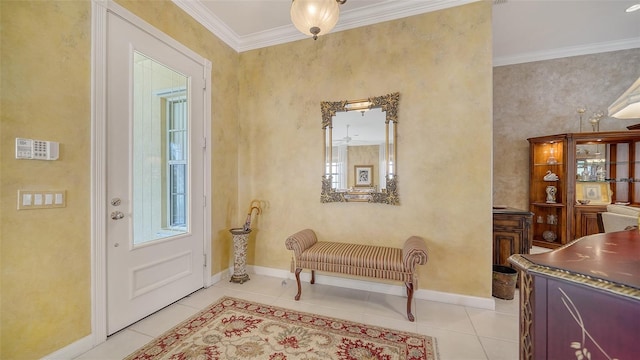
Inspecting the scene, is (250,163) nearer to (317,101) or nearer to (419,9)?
(317,101)

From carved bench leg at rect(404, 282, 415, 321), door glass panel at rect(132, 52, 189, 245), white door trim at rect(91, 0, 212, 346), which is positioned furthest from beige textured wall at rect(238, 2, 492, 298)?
white door trim at rect(91, 0, 212, 346)

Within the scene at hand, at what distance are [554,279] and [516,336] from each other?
4.77 feet

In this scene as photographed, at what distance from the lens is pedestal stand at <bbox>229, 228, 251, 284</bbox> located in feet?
9.65

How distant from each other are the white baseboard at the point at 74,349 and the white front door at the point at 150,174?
0.43 ft

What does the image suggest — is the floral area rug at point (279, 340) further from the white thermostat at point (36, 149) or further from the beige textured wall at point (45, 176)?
the white thermostat at point (36, 149)

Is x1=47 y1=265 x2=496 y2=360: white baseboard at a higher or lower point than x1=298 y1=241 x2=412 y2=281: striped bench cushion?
lower

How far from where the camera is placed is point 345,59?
2.87 m

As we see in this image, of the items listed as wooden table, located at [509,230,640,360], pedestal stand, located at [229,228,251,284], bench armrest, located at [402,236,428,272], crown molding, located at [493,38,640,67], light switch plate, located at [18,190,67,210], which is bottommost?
pedestal stand, located at [229,228,251,284]

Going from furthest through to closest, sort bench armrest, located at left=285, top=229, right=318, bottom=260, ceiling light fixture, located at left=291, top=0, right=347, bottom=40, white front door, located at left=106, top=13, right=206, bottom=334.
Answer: bench armrest, located at left=285, top=229, right=318, bottom=260 → white front door, located at left=106, top=13, right=206, bottom=334 → ceiling light fixture, located at left=291, top=0, right=347, bottom=40

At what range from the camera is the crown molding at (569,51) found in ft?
11.8

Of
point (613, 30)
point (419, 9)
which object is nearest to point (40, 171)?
point (419, 9)

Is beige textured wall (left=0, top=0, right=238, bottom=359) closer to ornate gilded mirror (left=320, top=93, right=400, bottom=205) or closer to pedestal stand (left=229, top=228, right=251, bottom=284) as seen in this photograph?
pedestal stand (left=229, top=228, right=251, bottom=284)

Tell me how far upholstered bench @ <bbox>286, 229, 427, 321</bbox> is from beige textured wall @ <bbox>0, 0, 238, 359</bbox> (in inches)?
65.7

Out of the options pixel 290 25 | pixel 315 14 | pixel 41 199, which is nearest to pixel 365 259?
pixel 315 14
